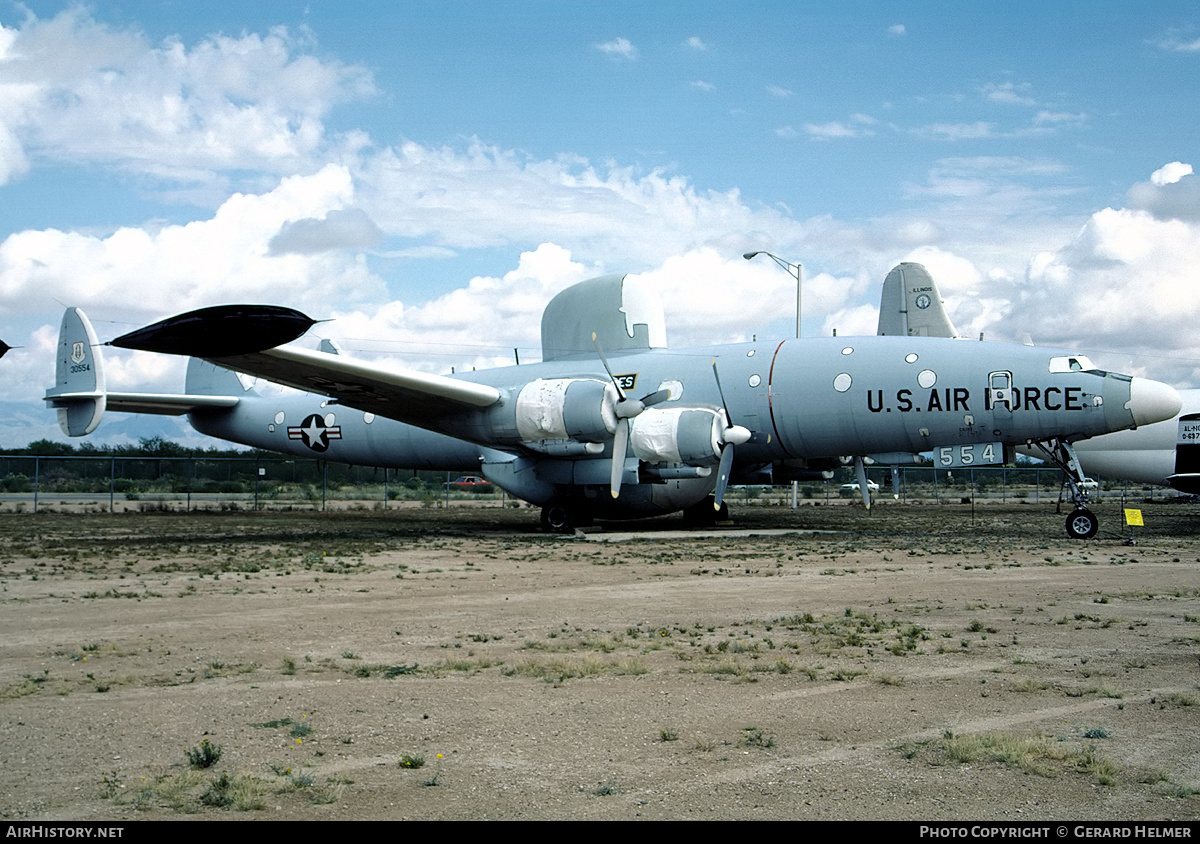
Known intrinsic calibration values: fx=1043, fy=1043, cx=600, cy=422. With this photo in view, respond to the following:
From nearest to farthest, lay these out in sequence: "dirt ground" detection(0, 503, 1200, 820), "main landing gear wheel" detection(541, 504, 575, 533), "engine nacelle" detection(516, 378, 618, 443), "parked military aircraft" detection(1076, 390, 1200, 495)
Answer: "dirt ground" detection(0, 503, 1200, 820), "engine nacelle" detection(516, 378, 618, 443), "main landing gear wheel" detection(541, 504, 575, 533), "parked military aircraft" detection(1076, 390, 1200, 495)

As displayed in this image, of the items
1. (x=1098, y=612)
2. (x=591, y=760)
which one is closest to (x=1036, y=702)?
(x=591, y=760)

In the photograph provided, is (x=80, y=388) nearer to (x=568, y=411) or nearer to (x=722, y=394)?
(x=568, y=411)

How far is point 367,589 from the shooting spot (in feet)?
43.5

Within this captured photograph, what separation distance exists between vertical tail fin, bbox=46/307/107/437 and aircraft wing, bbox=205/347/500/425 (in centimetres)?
603

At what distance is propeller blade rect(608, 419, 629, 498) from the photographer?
70.6 feet

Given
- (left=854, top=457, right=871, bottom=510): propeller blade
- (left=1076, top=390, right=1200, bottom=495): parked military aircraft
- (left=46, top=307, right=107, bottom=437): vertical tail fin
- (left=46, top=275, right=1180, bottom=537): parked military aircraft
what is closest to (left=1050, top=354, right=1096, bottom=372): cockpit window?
(left=46, top=275, right=1180, bottom=537): parked military aircraft

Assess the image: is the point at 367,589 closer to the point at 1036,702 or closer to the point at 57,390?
the point at 1036,702

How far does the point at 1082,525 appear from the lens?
21.3 meters

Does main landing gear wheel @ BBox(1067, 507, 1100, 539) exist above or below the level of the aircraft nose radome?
below

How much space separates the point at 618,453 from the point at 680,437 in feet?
4.65

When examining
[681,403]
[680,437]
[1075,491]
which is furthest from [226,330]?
[1075,491]

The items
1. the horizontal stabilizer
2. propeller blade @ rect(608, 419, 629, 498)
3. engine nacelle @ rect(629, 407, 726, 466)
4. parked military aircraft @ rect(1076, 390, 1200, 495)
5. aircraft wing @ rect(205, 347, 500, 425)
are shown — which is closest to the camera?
the horizontal stabilizer

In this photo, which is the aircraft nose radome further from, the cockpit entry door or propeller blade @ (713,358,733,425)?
propeller blade @ (713,358,733,425)

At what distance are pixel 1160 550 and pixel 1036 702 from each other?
14250 millimetres
